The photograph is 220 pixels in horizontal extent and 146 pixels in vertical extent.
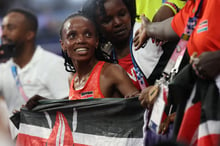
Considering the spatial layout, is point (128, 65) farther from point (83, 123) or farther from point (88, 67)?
point (83, 123)

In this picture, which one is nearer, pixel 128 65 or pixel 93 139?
pixel 93 139

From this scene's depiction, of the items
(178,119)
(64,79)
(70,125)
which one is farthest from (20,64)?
(178,119)

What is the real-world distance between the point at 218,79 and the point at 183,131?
0.32 m

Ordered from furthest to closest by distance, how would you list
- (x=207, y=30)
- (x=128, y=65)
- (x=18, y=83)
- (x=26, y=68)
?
(x=26, y=68) < (x=18, y=83) < (x=128, y=65) < (x=207, y=30)

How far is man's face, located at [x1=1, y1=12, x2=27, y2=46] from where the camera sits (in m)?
6.77

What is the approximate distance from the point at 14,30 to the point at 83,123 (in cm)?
324

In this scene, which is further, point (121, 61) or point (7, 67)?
point (7, 67)

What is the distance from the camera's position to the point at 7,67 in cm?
655

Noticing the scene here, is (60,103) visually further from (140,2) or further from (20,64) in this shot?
(20,64)

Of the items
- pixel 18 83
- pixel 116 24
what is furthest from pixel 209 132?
pixel 18 83

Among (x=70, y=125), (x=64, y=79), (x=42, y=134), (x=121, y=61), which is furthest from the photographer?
(x=64, y=79)

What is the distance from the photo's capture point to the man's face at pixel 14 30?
22.2 feet

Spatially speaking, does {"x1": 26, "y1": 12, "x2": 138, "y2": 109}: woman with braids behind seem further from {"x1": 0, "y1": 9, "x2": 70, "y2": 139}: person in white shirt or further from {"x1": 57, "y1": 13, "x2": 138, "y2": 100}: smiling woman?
{"x1": 0, "y1": 9, "x2": 70, "y2": 139}: person in white shirt

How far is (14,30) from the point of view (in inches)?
267
